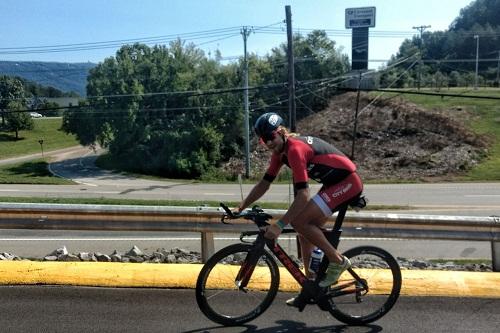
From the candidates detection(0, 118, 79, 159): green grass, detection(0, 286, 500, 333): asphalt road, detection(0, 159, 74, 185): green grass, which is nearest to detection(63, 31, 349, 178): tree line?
detection(0, 159, 74, 185): green grass

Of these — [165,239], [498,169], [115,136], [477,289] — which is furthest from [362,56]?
[477,289]

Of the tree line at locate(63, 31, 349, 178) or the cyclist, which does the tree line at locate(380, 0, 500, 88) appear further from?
the cyclist

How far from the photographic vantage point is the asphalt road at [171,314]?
4578 mm

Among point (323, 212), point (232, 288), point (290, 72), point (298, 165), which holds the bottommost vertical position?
point (232, 288)

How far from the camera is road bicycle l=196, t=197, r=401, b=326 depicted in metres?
4.58

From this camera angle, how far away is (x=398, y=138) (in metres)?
44.2

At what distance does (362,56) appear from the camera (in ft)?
172

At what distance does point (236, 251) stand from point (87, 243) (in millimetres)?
10559

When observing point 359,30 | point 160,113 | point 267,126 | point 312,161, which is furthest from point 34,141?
point 312,161

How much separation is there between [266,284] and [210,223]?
6.70ft

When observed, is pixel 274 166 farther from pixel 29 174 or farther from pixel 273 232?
pixel 29 174

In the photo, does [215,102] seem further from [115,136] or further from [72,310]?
[72,310]

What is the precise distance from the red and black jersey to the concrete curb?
1.46 meters

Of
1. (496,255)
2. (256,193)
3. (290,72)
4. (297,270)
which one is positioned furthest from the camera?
(290,72)
